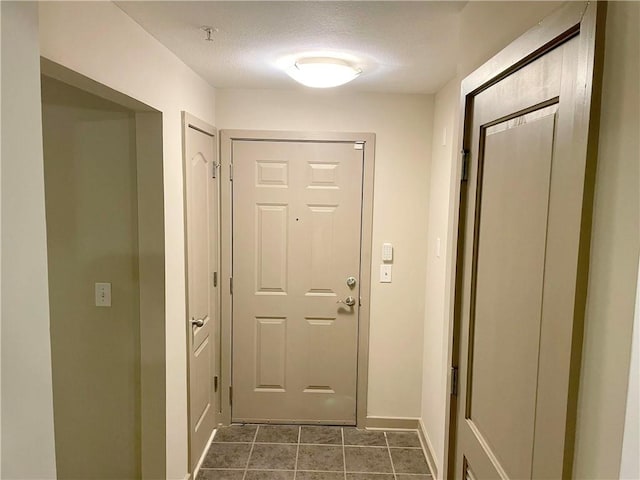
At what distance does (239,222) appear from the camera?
9.98ft

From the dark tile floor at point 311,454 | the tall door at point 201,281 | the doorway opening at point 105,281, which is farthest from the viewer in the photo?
the dark tile floor at point 311,454

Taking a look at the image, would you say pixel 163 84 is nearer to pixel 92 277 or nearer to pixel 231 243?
pixel 92 277

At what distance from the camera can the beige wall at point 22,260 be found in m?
0.71

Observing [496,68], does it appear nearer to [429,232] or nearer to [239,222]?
[429,232]

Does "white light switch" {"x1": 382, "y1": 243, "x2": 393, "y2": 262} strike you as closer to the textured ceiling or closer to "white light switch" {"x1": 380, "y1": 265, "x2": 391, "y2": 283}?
"white light switch" {"x1": 380, "y1": 265, "x2": 391, "y2": 283}

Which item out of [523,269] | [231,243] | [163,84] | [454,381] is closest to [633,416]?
[523,269]

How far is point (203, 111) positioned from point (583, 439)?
2.49 metres

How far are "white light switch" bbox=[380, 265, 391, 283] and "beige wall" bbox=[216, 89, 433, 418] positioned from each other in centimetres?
4

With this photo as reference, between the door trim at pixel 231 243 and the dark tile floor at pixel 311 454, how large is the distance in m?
0.19

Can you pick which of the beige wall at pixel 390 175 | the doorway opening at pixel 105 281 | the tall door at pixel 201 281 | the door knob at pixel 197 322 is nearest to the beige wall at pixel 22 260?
the doorway opening at pixel 105 281

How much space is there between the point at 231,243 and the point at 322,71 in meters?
1.38

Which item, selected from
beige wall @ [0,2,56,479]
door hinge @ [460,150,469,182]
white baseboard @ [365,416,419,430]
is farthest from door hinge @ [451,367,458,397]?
white baseboard @ [365,416,419,430]

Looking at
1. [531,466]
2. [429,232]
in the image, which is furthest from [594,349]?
[429,232]

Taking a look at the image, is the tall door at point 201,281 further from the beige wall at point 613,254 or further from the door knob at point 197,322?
the beige wall at point 613,254
